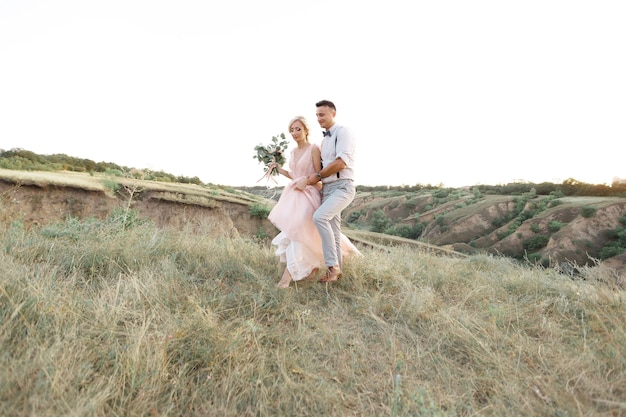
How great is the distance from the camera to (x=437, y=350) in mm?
3168

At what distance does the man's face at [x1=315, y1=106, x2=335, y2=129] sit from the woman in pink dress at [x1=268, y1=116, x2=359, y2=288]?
0.23 metres

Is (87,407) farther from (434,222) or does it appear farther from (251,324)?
(434,222)

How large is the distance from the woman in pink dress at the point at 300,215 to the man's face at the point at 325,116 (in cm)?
23

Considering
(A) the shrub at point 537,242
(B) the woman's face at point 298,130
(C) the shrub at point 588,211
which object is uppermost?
(B) the woman's face at point 298,130

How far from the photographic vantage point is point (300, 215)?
4332 millimetres

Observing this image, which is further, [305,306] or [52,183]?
[52,183]

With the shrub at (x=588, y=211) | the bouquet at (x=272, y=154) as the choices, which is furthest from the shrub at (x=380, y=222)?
the bouquet at (x=272, y=154)

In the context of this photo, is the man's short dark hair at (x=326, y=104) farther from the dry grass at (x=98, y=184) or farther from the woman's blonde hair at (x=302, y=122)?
the dry grass at (x=98, y=184)

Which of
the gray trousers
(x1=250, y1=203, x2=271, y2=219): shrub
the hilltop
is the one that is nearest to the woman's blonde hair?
the gray trousers

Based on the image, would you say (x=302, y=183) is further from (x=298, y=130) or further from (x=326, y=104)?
(x=326, y=104)

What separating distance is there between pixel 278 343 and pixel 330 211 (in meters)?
1.79

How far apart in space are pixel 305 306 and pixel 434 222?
50746 mm

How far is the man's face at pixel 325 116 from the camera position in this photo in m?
4.35

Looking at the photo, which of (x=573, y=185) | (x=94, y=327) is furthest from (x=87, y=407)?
(x=573, y=185)
